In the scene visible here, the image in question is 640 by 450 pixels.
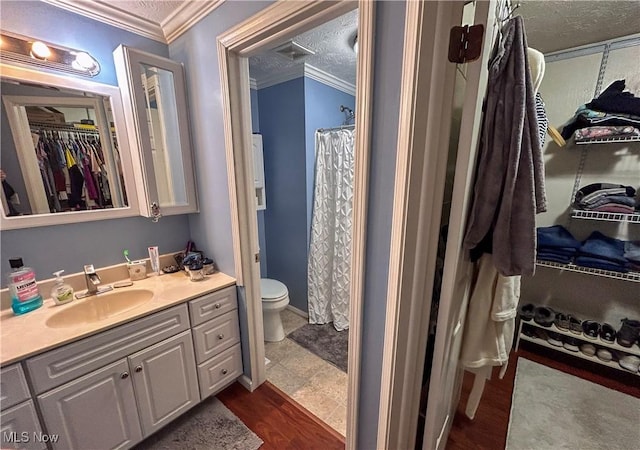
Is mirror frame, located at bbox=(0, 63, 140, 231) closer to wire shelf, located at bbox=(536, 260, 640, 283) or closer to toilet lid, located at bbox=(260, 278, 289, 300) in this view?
toilet lid, located at bbox=(260, 278, 289, 300)

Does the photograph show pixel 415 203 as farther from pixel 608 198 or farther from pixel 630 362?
pixel 630 362

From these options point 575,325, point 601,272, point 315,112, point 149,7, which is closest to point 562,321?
point 575,325

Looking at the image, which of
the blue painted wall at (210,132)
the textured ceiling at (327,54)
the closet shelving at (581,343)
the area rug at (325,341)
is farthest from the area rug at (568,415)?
the textured ceiling at (327,54)

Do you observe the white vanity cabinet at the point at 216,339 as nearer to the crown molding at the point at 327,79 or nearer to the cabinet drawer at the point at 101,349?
the cabinet drawer at the point at 101,349

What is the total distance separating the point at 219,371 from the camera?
61.8 inches

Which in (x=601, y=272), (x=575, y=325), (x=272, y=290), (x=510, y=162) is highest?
(x=510, y=162)

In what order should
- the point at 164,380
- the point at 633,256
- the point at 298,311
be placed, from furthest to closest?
the point at 298,311, the point at 633,256, the point at 164,380

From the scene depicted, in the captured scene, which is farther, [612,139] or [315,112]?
[315,112]

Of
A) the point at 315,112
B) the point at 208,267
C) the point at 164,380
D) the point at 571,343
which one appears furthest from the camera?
→ the point at 315,112

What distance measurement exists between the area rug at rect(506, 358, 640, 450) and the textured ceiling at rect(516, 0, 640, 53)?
224 cm

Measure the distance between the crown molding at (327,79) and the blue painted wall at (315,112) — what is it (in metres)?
0.03

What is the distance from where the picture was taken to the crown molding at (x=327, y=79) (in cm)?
214

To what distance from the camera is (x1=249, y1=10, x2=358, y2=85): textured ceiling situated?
1.52m

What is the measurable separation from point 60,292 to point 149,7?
1.54m
